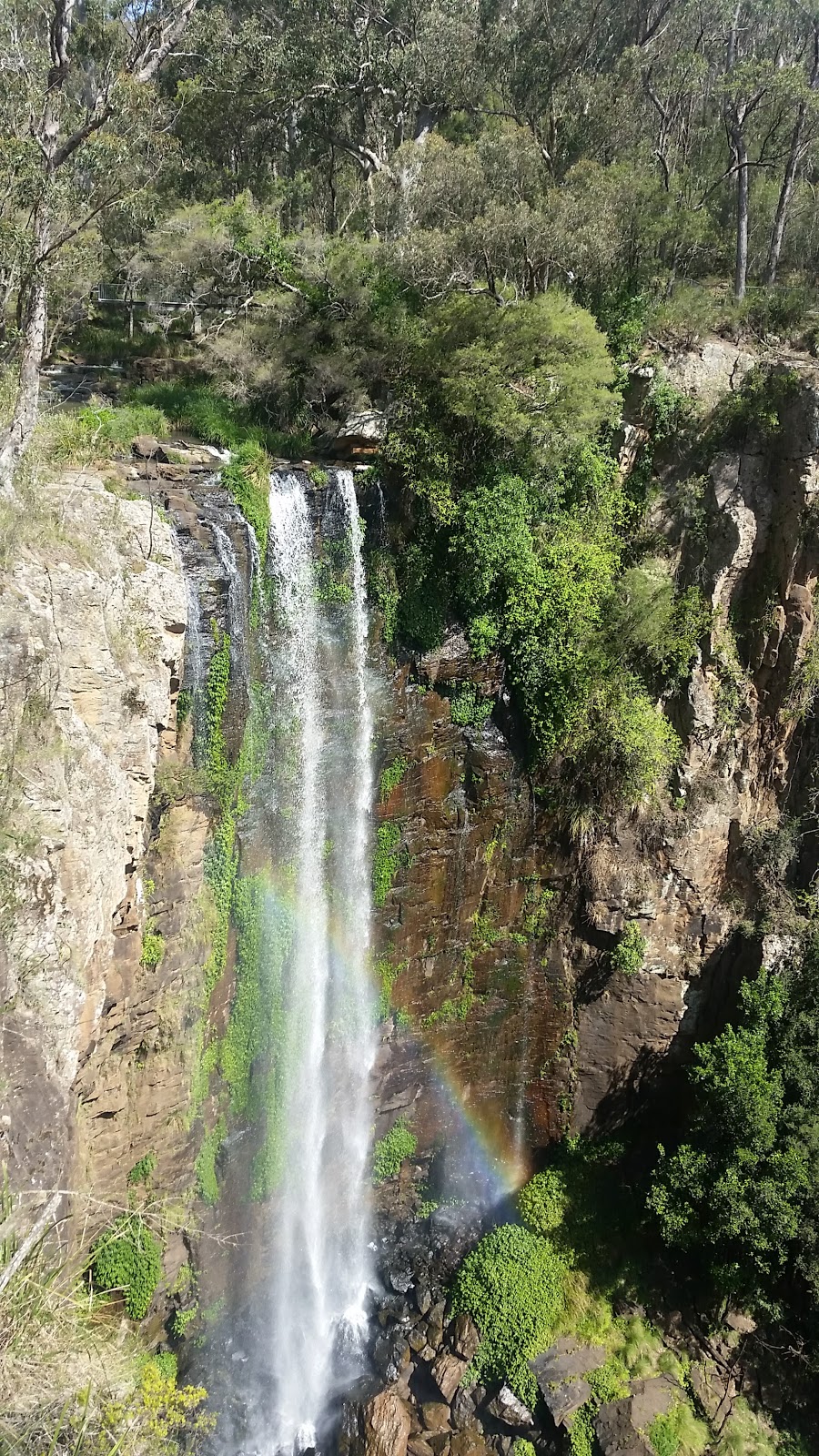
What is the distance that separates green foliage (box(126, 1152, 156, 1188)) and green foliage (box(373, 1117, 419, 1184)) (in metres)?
4.78

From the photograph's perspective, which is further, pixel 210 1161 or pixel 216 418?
pixel 216 418

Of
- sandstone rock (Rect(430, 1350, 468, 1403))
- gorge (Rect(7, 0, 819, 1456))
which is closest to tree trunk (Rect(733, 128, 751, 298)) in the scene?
gorge (Rect(7, 0, 819, 1456))

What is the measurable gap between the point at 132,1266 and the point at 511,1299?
20.8 feet

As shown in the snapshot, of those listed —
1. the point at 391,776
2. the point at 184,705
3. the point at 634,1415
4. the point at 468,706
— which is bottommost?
the point at 634,1415

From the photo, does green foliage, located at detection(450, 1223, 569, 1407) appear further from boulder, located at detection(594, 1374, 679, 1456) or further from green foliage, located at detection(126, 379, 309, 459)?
green foliage, located at detection(126, 379, 309, 459)

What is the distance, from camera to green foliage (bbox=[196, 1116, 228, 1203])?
12.3m

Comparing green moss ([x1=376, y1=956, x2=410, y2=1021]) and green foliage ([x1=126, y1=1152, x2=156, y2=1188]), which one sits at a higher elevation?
Result: green moss ([x1=376, y1=956, x2=410, y2=1021])

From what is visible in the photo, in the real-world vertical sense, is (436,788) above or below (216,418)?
below

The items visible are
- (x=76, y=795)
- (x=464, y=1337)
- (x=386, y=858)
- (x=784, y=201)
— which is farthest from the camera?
(x=784, y=201)

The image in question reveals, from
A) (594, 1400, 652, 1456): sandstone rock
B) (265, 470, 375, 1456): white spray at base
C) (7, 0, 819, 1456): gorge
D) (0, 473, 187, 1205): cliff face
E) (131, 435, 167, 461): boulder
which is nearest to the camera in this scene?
(0, 473, 187, 1205): cliff face

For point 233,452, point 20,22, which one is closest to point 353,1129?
point 233,452

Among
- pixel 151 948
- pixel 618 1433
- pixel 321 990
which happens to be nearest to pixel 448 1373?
pixel 618 1433

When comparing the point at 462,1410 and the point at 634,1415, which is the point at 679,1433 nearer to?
the point at 634,1415

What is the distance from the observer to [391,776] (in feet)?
46.3
